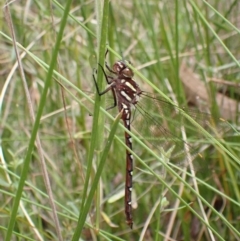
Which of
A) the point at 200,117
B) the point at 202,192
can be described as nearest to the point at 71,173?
the point at 202,192

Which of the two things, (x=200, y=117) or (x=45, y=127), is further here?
(x=45, y=127)

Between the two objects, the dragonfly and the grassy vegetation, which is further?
the grassy vegetation

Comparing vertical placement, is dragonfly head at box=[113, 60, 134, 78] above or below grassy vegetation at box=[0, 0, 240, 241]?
above

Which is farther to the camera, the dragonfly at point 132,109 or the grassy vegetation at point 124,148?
the grassy vegetation at point 124,148

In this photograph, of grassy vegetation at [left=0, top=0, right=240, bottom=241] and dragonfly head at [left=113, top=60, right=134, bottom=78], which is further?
grassy vegetation at [left=0, top=0, right=240, bottom=241]

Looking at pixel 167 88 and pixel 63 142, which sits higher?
pixel 167 88

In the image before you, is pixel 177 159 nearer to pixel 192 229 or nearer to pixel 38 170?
pixel 192 229

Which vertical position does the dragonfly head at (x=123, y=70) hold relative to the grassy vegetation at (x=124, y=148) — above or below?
above

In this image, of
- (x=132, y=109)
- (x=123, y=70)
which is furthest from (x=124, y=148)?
(x=123, y=70)
